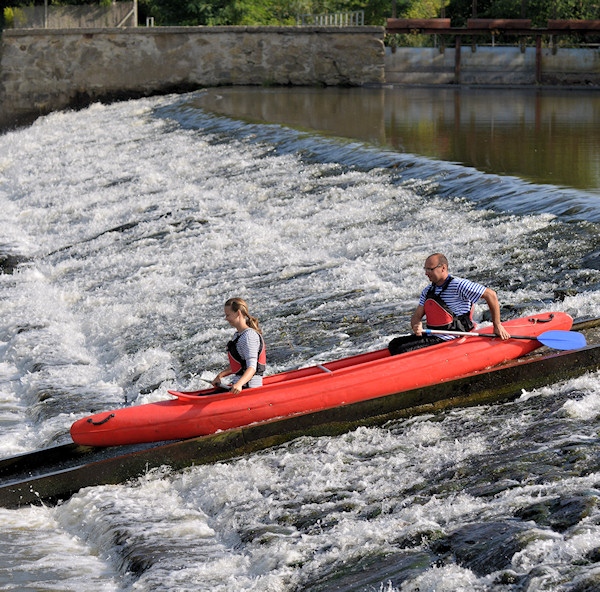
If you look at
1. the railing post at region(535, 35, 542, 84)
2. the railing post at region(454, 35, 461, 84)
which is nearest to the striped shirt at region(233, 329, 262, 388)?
the railing post at region(454, 35, 461, 84)

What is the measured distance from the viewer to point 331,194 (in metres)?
12.4

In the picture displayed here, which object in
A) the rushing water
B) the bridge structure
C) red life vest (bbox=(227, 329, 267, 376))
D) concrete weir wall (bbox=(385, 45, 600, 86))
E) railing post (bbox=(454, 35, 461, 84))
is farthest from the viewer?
railing post (bbox=(454, 35, 461, 84))

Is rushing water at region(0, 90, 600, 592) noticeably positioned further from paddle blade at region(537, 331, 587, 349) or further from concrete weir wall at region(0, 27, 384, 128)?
concrete weir wall at region(0, 27, 384, 128)

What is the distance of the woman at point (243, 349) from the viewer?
6.05 meters

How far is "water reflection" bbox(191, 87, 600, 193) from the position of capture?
12.9 meters

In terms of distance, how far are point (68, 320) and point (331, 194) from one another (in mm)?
4383

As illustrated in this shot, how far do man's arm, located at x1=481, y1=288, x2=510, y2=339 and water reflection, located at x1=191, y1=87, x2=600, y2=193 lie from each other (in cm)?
488

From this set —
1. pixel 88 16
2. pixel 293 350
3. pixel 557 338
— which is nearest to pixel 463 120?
pixel 293 350

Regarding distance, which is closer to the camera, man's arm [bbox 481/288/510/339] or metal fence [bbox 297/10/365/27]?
man's arm [bbox 481/288/510/339]

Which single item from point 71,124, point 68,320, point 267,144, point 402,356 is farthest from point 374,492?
point 71,124

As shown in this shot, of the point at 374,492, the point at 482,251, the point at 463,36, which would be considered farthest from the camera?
the point at 463,36

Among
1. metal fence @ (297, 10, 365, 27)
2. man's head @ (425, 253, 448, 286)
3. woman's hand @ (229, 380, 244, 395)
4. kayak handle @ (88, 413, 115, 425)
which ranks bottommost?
kayak handle @ (88, 413, 115, 425)

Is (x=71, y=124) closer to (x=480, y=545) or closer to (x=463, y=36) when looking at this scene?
(x=463, y=36)

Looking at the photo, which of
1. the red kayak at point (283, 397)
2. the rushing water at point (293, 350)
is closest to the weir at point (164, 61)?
the rushing water at point (293, 350)
